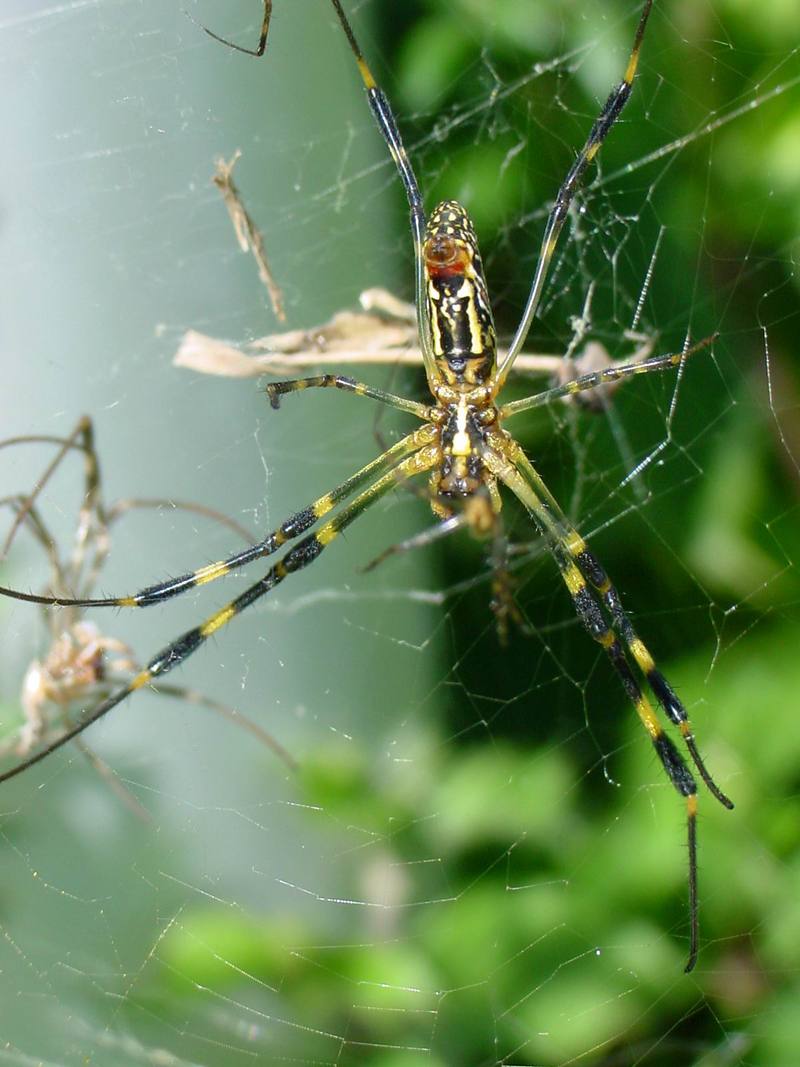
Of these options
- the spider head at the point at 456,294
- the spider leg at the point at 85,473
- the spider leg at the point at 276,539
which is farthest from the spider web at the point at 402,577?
the spider head at the point at 456,294

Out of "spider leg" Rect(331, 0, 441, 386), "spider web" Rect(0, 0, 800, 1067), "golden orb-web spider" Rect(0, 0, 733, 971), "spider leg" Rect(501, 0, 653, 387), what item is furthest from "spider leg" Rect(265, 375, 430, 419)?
"spider web" Rect(0, 0, 800, 1067)

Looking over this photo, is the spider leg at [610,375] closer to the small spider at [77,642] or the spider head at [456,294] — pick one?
the spider head at [456,294]

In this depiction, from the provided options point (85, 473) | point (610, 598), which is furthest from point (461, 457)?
point (85, 473)

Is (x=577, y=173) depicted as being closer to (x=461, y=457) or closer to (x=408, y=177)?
(x=408, y=177)

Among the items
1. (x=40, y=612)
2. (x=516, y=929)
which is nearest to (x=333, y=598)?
(x=40, y=612)

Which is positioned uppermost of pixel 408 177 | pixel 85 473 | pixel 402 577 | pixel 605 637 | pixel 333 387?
pixel 408 177

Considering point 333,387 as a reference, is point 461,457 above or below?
below
